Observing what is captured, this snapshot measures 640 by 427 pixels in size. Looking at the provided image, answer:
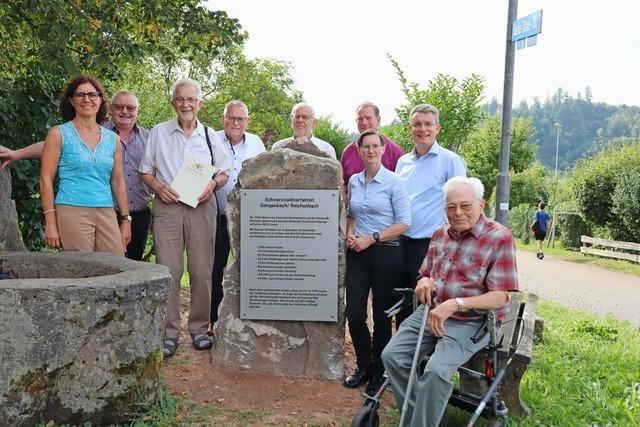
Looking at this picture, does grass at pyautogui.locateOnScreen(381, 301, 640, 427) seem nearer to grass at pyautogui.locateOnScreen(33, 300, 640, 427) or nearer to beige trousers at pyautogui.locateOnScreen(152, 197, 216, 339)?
grass at pyautogui.locateOnScreen(33, 300, 640, 427)

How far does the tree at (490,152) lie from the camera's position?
30391 millimetres

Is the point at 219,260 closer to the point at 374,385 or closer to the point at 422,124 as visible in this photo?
the point at 374,385

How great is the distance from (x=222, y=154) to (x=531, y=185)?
110ft

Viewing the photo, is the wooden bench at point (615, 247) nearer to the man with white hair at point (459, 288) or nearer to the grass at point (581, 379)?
the grass at point (581, 379)

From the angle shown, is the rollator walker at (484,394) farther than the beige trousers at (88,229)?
No

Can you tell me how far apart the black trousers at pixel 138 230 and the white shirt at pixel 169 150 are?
470 millimetres

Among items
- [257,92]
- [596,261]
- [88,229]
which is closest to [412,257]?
[88,229]

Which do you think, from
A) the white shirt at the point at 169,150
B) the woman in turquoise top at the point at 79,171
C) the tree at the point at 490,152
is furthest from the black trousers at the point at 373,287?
the tree at the point at 490,152

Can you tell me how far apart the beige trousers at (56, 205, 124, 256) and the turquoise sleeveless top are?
6 centimetres

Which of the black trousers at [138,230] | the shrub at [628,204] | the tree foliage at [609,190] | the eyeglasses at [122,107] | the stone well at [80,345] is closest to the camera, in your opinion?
the stone well at [80,345]

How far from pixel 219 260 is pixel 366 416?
2481 mm

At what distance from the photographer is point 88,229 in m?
4.52

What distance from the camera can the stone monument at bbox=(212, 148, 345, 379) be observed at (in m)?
4.99

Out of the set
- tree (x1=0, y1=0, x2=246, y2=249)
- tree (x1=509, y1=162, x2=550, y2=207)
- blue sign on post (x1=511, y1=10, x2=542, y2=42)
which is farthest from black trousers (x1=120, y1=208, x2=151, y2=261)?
tree (x1=509, y1=162, x2=550, y2=207)
